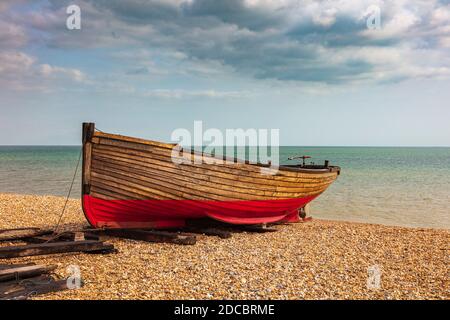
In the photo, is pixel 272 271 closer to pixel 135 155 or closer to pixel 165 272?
pixel 165 272

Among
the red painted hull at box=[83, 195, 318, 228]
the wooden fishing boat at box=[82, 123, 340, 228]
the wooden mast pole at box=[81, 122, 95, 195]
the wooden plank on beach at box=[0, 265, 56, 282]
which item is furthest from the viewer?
the red painted hull at box=[83, 195, 318, 228]

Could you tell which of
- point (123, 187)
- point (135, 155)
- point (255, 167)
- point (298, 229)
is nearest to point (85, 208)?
point (123, 187)

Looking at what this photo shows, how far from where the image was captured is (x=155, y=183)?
31.2 feet

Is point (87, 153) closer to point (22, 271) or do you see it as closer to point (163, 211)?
point (163, 211)

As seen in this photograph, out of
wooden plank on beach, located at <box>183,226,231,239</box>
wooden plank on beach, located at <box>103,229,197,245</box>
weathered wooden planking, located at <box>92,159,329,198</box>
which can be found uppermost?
weathered wooden planking, located at <box>92,159,329,198</box>

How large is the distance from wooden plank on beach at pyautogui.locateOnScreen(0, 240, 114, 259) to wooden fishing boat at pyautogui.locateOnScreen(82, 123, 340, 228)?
4.67ft

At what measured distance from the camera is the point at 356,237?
36.3 feet

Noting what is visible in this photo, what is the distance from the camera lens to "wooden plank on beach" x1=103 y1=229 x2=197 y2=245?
9.30m

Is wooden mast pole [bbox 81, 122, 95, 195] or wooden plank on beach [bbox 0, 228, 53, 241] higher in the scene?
wooden mast pole [bbox 81, 122, 95, 195]

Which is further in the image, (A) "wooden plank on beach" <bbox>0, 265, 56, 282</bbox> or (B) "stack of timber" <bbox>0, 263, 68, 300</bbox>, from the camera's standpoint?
(A) "wooden plank on beach" <bbox>0, 265, 56, 282</bbox>

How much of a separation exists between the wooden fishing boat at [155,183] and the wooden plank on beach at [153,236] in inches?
8.1

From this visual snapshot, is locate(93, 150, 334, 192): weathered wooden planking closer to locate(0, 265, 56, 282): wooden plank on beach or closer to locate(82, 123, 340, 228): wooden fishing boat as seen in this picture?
locate(82, 123, 340, 228): wooden fishing boat

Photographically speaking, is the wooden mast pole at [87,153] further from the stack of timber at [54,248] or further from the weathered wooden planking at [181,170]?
the stack of timber at [54,248]

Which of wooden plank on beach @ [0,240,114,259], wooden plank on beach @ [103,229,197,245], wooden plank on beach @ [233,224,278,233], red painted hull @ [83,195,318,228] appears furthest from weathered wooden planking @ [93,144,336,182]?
wooden plank on beach @ [0,240,114,259]
